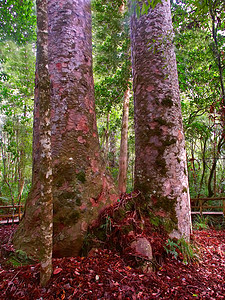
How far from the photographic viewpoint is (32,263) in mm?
1931

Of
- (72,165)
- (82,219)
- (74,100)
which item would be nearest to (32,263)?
(82,219)

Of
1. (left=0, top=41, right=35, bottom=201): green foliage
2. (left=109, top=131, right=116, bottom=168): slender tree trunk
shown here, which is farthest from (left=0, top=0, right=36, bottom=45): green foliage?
(left=109, top=131, right=116, bottom=168): slender tree trunk

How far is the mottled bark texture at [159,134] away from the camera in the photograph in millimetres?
2582

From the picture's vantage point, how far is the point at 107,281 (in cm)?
177

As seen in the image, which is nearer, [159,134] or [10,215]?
[159,134]

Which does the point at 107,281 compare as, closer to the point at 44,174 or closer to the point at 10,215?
the point at 44,174

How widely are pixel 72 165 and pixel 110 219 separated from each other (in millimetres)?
805

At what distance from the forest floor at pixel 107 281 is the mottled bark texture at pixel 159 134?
1.81 ft

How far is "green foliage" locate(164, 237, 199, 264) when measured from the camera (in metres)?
2.32

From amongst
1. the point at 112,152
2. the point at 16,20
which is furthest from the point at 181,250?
the point at 112,152

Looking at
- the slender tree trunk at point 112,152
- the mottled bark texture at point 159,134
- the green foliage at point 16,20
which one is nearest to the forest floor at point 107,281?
the mottled bark texture at point 159,134

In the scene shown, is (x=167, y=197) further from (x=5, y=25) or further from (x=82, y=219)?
(x=5, y=25)

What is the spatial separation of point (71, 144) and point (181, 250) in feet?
6.32

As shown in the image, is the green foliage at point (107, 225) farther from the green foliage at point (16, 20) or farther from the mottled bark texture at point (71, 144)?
the green foliage at point (16, 20)
